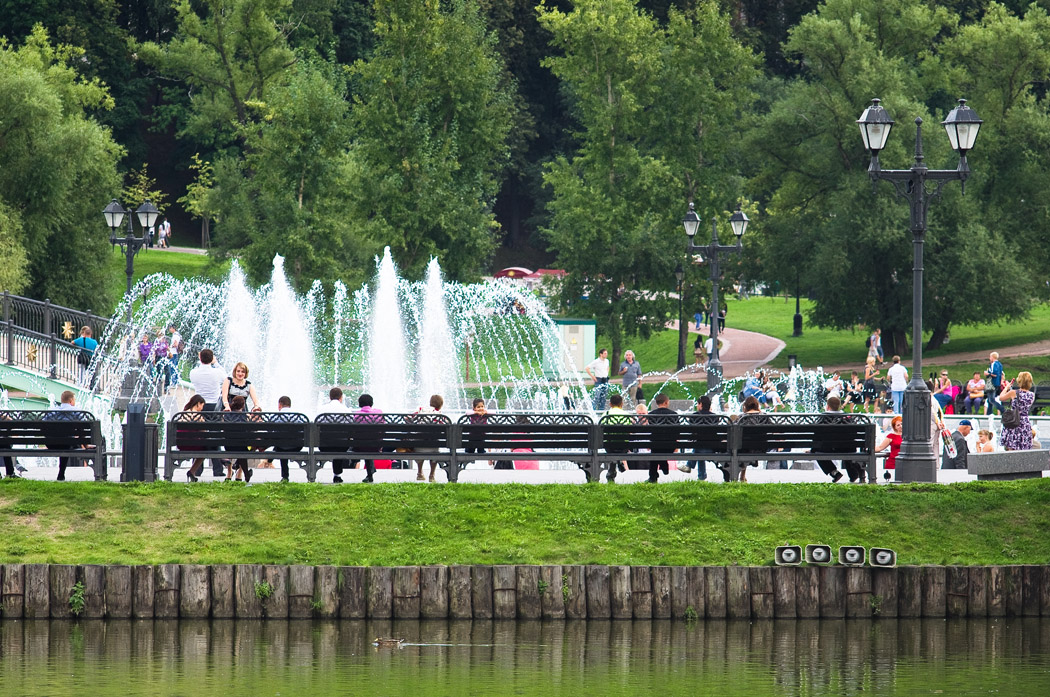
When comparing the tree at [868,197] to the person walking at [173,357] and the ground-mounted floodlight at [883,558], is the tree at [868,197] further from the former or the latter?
the ground-mounted floodlight at [883,558]

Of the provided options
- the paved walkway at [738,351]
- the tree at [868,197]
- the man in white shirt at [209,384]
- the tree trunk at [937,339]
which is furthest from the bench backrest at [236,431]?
the tree trunk at [937,339]

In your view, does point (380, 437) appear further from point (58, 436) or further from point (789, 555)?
point (789, 555)

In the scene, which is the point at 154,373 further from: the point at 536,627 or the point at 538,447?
the point at 536,627

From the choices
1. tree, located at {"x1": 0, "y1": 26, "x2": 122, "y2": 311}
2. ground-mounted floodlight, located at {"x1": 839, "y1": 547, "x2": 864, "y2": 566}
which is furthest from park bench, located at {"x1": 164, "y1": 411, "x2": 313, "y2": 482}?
tree, located at {"x1": 0, "y1": 26, "x2": 122, "y2": 311}

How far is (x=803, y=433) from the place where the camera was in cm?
1950

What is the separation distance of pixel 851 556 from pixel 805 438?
3412mm

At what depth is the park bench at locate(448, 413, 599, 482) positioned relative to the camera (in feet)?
63.8

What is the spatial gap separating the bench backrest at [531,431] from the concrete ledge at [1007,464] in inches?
184

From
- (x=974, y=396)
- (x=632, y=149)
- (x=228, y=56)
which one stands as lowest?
(x=974, y=396)

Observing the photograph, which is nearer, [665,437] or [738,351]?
[665,437]

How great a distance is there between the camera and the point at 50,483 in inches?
713

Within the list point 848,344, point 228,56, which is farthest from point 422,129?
point 848,344

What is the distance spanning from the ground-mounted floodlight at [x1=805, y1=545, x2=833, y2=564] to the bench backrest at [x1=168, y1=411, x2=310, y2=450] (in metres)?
6.13

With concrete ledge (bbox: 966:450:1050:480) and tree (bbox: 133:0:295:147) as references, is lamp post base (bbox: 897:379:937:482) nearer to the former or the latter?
concrete ledge (bbox: 966:450:1050:480)
